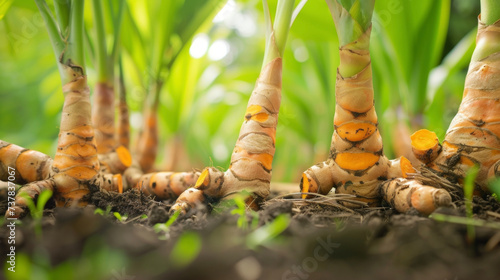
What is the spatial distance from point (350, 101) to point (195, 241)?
454 mm

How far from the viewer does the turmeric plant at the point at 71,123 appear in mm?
709

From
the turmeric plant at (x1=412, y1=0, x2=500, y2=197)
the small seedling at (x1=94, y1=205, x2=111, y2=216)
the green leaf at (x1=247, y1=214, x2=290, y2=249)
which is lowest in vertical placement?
the small seedling at (x1=94, y1=205, x2=111, y2=216)

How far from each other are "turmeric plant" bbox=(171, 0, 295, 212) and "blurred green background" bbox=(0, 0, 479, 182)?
44cm

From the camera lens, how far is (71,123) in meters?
0.72

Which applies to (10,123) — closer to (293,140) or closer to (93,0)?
(93,0)

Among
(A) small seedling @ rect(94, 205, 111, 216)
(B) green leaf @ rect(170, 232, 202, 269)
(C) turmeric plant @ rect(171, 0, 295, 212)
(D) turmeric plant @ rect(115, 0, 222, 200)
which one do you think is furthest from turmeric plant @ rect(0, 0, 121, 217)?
(B) green leaf @ rect(170, 232, 202, 269)

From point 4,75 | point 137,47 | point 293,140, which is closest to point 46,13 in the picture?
point 137,47

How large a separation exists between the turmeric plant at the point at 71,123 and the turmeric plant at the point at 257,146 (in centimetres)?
23

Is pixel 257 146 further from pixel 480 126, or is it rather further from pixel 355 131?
pixel 480 126

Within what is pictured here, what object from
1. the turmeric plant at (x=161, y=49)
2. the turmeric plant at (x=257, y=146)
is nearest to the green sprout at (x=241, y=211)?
the turmeric plant at (x=257, y=146)

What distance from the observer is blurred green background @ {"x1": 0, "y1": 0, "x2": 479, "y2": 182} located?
1193 mm

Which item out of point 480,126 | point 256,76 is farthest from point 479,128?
point 256,76

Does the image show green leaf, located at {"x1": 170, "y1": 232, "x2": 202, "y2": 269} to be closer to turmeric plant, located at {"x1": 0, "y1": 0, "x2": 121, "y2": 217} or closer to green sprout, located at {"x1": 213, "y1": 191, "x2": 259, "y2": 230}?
green sprout, located at {"x1": 213, "y1": 191, "x2": 259, "y2": 230}

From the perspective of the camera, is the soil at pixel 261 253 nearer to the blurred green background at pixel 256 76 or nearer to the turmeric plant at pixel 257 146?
the turmeric plant at pixel 257 146
